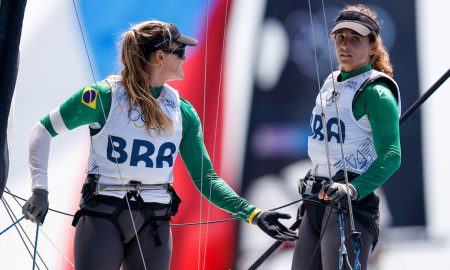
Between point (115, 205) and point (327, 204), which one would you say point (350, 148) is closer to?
point (327, 204)

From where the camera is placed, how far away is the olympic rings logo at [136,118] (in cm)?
286

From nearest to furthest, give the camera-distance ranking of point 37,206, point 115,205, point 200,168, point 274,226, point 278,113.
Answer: point 37,206
point 115,205
point 274,226
point 200,168
point 278,113

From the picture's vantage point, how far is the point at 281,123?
4.78 metres

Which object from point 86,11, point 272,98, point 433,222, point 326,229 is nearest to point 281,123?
point 272,98

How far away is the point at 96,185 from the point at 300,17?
2.27 meters

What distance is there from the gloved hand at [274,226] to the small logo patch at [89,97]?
1.91 ft

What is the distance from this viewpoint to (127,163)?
2.84 m

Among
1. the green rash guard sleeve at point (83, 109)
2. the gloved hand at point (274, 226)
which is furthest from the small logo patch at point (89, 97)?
the gloved hand at point (274, 226)

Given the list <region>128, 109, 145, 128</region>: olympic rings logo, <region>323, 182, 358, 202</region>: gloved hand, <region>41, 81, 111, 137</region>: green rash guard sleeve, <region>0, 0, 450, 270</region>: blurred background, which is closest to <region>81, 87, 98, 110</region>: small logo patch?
<region>41, 81, 111, 137</region>: green rash guard sleeve

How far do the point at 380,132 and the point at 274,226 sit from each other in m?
0.41

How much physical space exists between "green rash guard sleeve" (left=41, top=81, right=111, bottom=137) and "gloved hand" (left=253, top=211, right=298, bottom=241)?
536 millimetres

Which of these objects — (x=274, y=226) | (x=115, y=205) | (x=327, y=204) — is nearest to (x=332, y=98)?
(x=327, y=204)

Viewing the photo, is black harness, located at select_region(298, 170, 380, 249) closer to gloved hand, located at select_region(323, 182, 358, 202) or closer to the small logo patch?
gloved hand, located at select_region(323, 182, 358, 202)

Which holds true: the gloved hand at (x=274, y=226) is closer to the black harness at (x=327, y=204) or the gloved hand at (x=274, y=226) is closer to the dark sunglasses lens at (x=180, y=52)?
the black harness at (x=327, y=204)
